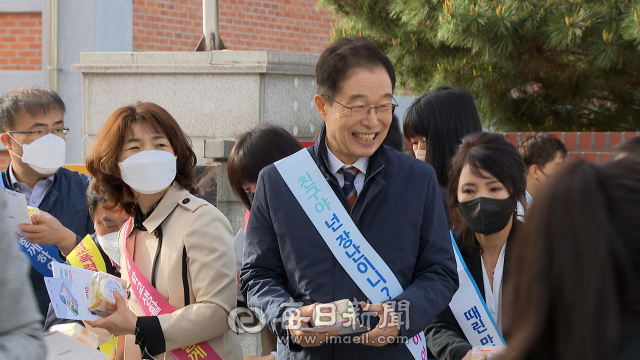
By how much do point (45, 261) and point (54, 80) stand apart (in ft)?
21.5

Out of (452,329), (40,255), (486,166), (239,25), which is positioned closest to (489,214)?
(486,166)

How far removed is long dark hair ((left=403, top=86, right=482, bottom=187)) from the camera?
11.1 ft

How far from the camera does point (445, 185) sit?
3406 mm

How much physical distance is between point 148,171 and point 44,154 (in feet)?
3.93

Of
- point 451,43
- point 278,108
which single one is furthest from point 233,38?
point 278,108

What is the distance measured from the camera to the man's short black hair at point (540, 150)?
17.0 ft

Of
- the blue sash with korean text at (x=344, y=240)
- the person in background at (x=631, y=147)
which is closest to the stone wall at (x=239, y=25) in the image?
the blue sash with korean text at (x=344, y=240)

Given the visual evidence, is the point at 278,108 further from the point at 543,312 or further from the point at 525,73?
the point at 543,312

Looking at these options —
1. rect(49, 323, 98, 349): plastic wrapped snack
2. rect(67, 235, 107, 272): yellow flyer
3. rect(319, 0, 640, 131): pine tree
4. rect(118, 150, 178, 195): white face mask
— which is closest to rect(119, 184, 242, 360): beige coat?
rect(118, 150, 178, 195): white face mask

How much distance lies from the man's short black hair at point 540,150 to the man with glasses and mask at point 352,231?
9.74 feet

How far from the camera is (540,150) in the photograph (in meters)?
5.20

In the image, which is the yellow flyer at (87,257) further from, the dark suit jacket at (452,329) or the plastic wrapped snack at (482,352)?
the plastic wrapped snack at (482,352)

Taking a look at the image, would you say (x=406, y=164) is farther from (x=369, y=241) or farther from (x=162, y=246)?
(x=162, y=246)

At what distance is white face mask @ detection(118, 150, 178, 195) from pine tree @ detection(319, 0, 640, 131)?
391 centimetres
